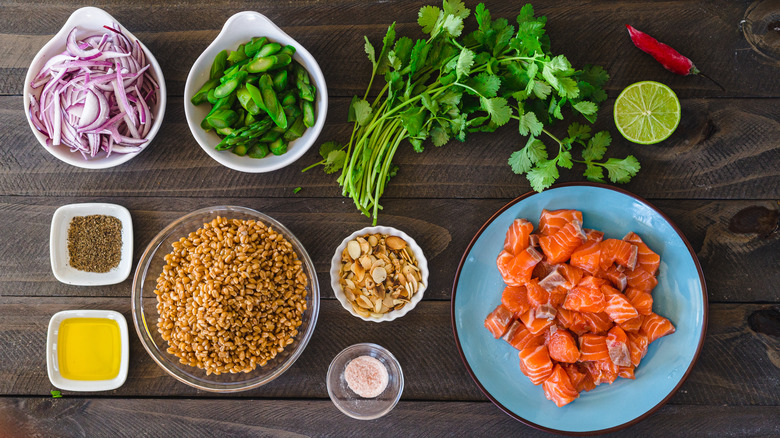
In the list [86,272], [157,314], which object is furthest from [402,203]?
[86,272]

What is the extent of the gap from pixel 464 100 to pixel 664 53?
2.62 ft

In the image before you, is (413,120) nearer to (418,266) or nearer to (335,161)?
(335,161)

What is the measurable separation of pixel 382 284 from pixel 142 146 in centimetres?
103

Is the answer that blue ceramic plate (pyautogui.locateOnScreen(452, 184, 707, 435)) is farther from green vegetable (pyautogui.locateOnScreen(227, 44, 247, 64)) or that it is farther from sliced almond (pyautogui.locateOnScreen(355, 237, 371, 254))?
green vegetable (pyautogui.locateOnScreen(227, 44, 247, 64))

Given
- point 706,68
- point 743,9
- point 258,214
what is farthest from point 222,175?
point 743,9

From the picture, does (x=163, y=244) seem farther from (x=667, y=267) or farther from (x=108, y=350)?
(x=667, y=267)

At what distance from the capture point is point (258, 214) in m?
1.93

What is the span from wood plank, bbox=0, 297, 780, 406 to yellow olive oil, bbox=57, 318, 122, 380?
0.22ft

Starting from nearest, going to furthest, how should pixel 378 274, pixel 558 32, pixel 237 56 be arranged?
pixel 237 56 → pixel 378 274 → pixel 558 32

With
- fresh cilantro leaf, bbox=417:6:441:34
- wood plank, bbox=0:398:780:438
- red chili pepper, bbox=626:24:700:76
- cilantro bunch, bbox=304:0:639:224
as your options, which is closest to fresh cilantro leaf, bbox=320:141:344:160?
cilantro bunch, bbox=304:0:639:224

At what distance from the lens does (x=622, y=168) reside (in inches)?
73.0

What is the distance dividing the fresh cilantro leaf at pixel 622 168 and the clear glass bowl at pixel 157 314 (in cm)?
119

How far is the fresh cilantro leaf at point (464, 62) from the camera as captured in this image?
1.63 metres

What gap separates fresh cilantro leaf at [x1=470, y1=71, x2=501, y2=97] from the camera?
1.69m
